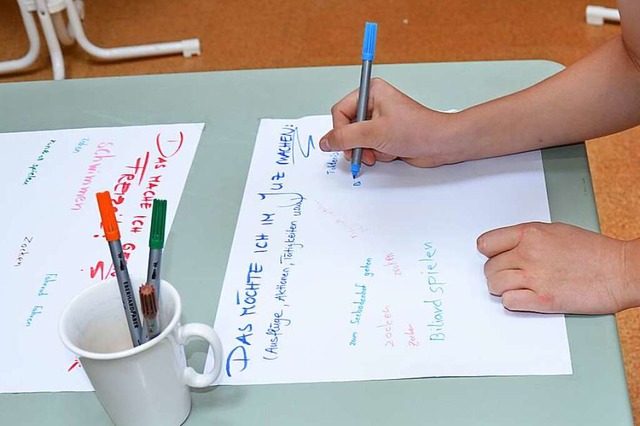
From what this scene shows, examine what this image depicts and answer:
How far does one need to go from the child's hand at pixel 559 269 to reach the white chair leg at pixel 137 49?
1.50m

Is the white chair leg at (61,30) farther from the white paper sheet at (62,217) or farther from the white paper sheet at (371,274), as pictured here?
the white paper sheet at (371,274)

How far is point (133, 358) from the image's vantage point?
548mm

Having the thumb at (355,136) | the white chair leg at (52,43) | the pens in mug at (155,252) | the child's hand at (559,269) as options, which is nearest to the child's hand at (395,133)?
the thumb at (355,136)

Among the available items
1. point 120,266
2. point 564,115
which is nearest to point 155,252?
point 120,266

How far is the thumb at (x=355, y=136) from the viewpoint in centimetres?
82

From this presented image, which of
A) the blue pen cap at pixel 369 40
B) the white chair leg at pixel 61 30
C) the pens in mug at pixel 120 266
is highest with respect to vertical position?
the white chair leg at pixel 61 30

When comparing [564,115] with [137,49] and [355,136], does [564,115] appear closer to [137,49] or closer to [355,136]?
[355,136]

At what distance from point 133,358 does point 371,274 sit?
0.75 feet

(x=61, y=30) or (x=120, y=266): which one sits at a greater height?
(x=61, y=30)

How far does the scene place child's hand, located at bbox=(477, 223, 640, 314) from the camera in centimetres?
66

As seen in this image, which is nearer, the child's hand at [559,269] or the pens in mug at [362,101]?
the child's hand at [559,269]

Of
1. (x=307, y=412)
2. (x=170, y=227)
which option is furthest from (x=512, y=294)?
(x=170, y=227)

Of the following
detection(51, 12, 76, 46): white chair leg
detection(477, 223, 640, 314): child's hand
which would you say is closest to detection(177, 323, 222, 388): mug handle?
detection(477, 223, 640, 314): child's hand

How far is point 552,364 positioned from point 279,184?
1.03ft
